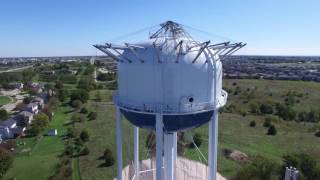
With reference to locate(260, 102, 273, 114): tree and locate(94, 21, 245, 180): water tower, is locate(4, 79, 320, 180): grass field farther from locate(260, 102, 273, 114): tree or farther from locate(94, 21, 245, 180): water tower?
locate(94, 21, 245, 180): water tower

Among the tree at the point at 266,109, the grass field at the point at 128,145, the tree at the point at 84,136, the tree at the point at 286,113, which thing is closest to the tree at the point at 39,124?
the grass field at the point at 128,145

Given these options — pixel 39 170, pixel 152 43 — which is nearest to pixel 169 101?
pixel 152 43

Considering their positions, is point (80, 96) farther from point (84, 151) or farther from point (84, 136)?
point (84, 151)

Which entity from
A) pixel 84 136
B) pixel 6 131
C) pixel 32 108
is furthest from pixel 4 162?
pixel 32 108

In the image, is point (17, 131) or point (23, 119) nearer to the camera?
point (17, 131)

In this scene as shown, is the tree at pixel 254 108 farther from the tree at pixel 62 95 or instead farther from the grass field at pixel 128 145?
the tree at pixel 62 95

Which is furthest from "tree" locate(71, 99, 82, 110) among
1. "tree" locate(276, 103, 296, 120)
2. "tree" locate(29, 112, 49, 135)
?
"tree" locate(276, 103, 296, 120)

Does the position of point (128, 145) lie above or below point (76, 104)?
below
